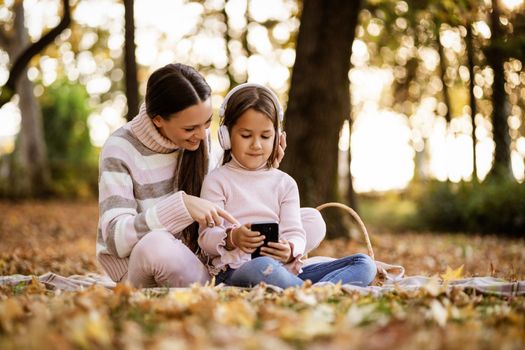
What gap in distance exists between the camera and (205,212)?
3.24 m

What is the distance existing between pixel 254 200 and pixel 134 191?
28.5 inches

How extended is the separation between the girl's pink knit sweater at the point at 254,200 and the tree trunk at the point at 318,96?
348cm

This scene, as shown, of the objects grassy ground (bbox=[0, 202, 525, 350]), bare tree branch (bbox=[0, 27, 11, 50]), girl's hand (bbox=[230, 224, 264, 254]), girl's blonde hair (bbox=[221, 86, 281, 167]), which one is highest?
bare tree branch (bbox=[0, 27, 11, 50])

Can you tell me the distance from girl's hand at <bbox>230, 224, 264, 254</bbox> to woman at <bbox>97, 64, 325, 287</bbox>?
0.10 m

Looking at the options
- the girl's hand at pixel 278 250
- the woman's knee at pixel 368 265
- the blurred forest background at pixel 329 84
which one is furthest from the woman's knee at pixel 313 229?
the blurred forest background at pixel 329 84

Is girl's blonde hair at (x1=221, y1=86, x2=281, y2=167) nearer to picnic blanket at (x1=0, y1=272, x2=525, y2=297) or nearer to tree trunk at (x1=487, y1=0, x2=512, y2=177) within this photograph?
picnic blanket at (x1=0, y1=272, x2=525, y2=297)

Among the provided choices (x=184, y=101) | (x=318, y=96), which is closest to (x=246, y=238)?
(x=184, y=101)

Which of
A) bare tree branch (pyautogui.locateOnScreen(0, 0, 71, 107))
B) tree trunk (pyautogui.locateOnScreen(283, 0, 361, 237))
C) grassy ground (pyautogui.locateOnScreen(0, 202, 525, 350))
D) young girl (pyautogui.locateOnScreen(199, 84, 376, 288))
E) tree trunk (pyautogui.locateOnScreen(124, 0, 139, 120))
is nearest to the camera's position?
grassy ground (pyautogui.locateOnScreen(0, 202, 525, 350))

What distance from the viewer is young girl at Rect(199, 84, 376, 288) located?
344 cm

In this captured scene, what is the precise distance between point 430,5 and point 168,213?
19.3 feet

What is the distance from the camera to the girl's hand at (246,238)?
3.20 m

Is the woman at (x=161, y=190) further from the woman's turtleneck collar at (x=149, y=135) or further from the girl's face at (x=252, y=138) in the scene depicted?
the girl's face at (x=252, y=138)

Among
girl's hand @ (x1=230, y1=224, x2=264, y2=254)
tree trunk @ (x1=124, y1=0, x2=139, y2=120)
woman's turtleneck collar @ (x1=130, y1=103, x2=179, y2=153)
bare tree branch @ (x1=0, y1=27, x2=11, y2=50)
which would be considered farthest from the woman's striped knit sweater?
bare tree branch @ (x1=0, y1=27, x2=11, y2=50)

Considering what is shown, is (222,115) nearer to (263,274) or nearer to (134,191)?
(134,191)
